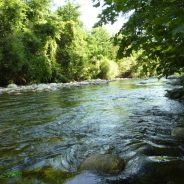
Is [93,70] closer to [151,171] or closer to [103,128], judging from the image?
[103,128]

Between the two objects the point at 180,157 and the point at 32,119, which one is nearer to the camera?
the point at 180,157

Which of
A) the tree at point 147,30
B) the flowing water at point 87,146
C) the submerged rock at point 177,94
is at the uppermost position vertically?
the tree at point 147,30

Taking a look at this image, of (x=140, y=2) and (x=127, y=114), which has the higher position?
(x=140, y=2)

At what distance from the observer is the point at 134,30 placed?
12.5ft

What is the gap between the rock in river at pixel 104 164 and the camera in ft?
11.2

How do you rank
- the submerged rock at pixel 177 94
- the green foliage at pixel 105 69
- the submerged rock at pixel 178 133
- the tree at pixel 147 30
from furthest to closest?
the green foliage at pixel 105 69, the submerged rock at pixel 177 94, the submerged rock at pixel 178 133, the tree at pixel 147 30

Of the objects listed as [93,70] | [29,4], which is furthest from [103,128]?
[93,70]

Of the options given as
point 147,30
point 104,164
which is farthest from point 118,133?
point 147,30

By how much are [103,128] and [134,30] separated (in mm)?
2697

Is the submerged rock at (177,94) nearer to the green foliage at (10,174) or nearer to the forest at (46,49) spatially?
the forest at (46,49)

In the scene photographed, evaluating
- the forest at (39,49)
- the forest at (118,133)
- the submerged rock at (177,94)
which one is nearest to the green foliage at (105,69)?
the forest at (39,49)

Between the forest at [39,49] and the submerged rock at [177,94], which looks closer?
the submerged rock at [177,94]

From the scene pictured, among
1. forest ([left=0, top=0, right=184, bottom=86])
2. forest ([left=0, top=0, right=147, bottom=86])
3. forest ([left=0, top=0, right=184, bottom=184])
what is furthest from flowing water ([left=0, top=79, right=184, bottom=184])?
forest ([left=0, top=0, right=147, bottom=86])

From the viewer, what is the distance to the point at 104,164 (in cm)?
350
